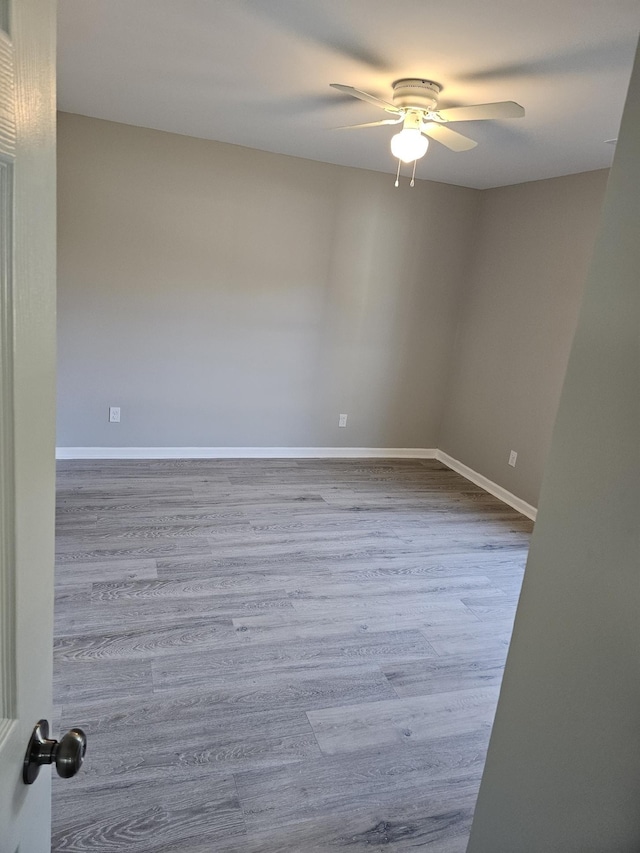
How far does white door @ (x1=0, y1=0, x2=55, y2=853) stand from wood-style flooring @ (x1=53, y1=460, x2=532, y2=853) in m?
1.23

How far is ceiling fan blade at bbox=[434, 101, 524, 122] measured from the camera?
234 centimetres

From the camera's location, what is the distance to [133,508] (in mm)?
3857

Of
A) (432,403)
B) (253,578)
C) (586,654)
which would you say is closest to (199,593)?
(253,578)

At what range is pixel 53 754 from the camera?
759 millimetres

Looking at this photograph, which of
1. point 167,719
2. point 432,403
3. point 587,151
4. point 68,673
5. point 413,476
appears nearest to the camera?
point 167,719

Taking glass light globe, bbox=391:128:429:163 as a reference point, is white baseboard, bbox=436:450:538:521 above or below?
below

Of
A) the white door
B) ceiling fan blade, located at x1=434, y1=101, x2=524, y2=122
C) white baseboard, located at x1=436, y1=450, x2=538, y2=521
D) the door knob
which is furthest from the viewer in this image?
white baseboard, located at x1=436, y1=450, x2=538, y2=521

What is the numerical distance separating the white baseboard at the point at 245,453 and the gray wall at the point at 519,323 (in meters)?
0.51

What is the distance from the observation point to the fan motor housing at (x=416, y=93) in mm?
2607

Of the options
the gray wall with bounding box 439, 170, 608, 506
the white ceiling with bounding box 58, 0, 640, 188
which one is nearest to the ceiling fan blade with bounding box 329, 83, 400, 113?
the white ceiling with bounding box 58, 0, 640, 188

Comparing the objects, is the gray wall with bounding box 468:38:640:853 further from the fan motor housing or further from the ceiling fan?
the fan motor housing

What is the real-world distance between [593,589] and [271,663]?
1847 millimetres

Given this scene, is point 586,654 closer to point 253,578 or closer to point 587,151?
point 253,578

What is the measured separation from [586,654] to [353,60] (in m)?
2.44
